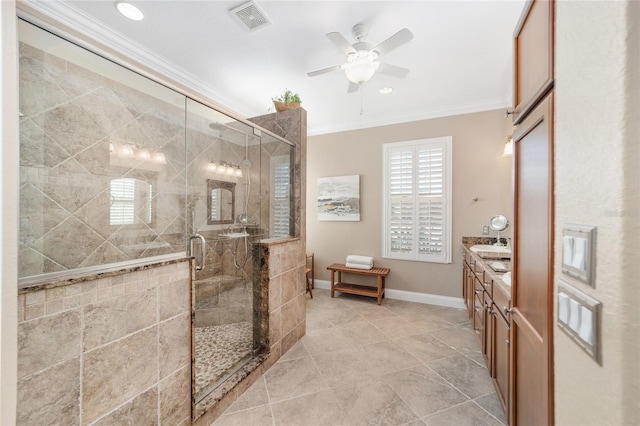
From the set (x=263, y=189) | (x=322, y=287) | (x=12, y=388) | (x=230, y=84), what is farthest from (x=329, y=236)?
(x=12, y=388)

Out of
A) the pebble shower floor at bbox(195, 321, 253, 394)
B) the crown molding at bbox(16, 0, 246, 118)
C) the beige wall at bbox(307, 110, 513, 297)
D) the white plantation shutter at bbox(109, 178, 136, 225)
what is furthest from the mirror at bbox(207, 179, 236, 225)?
A: the beige wall at bbox(307, 110, 513, 297)

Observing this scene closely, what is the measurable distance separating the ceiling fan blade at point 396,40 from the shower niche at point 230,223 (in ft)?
3.91

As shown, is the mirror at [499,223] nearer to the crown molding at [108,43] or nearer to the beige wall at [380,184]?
the beige wall at [380,184]

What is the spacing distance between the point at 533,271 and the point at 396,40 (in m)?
1.79

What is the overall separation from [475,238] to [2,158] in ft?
13.5

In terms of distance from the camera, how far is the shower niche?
2061mm

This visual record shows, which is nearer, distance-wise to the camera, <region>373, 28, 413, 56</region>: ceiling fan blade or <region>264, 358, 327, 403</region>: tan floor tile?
<region>373, 28, 413, 56</region>: ceiling fan blade

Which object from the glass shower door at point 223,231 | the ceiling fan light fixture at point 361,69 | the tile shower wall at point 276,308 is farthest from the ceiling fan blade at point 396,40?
the tile shower wall at point 276,308

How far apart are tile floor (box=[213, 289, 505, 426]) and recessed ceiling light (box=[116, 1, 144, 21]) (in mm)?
3007

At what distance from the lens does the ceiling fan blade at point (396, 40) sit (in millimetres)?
1828

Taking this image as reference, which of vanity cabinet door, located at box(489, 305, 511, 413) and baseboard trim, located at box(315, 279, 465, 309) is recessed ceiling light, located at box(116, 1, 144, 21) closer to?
vanity cabinet door, located at box(489, 305, 511, 413)

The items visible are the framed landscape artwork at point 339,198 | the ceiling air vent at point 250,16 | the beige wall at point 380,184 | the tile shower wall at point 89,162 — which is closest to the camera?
the tile shower wall at point 89,162

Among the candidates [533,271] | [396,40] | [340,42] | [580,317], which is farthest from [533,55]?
[340,42]

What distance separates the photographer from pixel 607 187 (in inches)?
17.4
